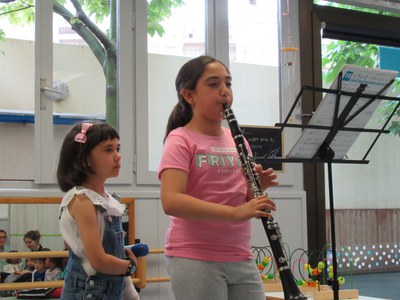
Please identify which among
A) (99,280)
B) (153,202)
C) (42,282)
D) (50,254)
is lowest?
(42,282)

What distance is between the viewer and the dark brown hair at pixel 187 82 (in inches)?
72.7

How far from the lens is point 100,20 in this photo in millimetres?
3912

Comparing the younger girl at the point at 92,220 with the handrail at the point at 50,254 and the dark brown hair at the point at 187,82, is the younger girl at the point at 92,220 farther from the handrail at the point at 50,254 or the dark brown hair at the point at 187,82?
the handrail at the point at 50,254

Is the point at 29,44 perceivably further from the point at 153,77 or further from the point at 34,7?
the point at 153,77

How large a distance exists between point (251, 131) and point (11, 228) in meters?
1.82

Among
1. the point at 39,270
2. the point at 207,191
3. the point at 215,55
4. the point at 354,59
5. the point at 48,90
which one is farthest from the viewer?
the point at 354,59

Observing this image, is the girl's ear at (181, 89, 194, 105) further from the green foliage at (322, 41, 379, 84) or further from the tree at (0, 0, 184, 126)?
the green foliage at (322, 41, 379, 84)

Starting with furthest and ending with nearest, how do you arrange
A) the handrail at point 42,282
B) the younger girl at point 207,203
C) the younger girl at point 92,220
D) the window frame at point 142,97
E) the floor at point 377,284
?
the floor at point 377,284 → the window frame at point 142,97 → the handrail at point 42,282 → the younger girl at point 92,220 → the younger girl at point 207,203

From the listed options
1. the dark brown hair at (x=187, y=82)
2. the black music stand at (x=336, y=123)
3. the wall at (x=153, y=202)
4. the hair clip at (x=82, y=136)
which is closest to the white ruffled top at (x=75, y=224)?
the hair clip at (x=82, y=136)

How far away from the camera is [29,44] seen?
12.1ft

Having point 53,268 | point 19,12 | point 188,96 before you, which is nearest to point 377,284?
point 53,268

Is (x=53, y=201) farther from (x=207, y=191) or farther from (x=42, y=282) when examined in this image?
(x=207, y=191)

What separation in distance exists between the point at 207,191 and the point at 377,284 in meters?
3.65

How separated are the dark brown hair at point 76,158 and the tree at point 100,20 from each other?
6.65 ft
